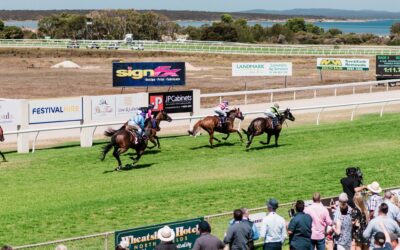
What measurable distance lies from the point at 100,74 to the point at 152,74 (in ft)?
99.2

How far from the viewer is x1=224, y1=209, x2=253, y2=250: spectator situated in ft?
32.1

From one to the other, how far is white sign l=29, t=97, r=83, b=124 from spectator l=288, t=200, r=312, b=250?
1327cm

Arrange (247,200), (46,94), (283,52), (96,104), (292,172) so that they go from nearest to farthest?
(247,200) → (292,172) → (96,104) → (46,94) → (283,52)

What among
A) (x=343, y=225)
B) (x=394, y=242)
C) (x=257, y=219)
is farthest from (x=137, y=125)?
(x=394, y=242)

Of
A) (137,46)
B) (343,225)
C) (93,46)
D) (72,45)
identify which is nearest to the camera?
(343,225)

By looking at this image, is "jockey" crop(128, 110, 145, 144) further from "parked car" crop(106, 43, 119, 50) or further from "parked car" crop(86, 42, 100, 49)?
"parked car" crop(86, 42, 100, 49)

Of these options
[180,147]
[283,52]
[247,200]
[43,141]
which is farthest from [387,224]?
[283,52]

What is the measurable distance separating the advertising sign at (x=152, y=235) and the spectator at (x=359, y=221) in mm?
2180

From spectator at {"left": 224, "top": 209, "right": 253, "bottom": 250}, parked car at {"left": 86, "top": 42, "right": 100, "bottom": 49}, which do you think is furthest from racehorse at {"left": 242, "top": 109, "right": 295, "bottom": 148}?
parked car at {"left": 86, "top": 42, "right": 100, "bottom": 49}

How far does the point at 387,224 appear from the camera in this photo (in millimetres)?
9867

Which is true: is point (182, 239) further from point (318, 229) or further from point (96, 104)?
point (96, 104)

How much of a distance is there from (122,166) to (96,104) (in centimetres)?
499

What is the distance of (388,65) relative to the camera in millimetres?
43719

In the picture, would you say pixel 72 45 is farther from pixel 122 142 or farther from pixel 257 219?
pixel 257 219
